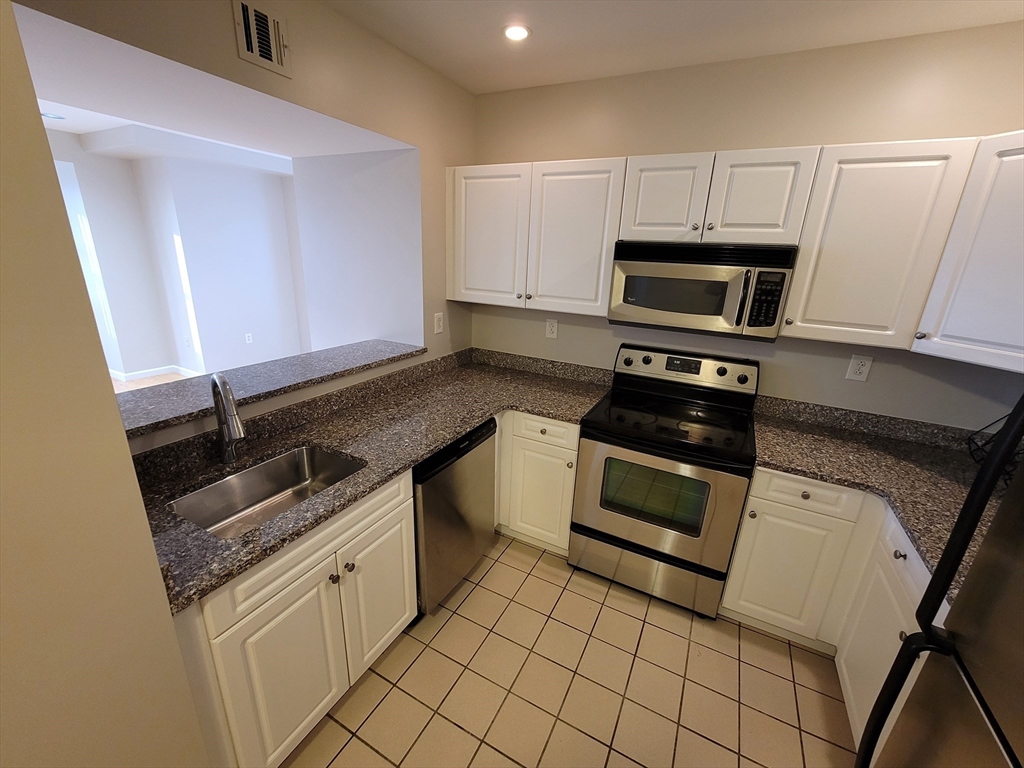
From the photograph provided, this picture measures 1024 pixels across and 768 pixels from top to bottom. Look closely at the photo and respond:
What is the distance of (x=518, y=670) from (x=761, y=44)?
8.96 ft

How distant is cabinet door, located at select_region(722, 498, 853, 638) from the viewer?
163 cm

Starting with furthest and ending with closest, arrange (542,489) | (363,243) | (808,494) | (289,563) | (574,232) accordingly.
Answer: (363,243) < (542,489) < (574,232) < (808,494) < (289,563)

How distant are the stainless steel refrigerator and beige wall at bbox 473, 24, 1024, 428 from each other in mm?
1378

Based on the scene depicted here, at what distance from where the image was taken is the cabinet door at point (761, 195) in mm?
1629

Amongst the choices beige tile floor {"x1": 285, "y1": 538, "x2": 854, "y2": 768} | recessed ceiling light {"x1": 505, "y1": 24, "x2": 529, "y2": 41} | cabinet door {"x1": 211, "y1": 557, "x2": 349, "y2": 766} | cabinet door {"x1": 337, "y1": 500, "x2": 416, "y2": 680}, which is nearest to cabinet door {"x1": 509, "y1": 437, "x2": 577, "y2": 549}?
beige tile floor {"x1": 285, "y1": 538, "x2": 854, "y2": 768}

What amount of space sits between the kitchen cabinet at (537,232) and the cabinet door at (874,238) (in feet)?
2.66

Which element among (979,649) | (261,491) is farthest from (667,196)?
(261,491)

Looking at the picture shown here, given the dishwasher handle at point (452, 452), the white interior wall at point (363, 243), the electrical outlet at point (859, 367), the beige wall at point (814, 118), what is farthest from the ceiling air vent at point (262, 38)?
the electrical outlet at point (859, 367)

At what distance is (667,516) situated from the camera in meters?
1.89

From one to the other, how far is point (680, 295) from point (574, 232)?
614 mm

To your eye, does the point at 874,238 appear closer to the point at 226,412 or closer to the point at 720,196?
the point at 720,196

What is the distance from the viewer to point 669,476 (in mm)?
1812

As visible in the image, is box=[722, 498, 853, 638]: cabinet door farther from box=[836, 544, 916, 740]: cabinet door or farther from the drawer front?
the drawer front

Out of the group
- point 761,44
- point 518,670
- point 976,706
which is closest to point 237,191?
point 761,44
